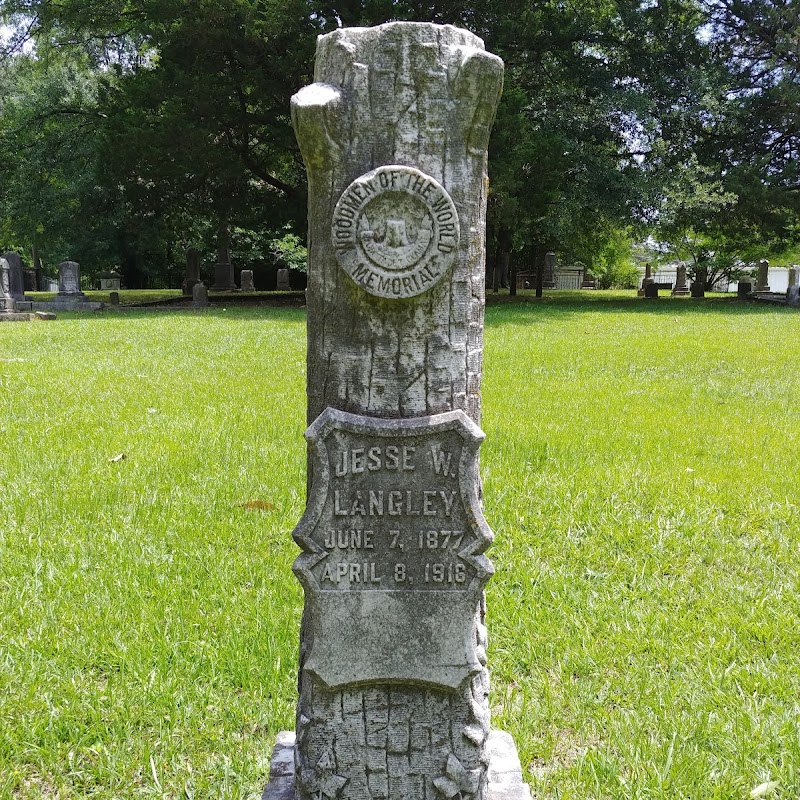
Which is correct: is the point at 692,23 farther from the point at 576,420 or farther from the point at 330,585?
the point at 330,585

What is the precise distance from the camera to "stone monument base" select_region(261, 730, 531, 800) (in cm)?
229

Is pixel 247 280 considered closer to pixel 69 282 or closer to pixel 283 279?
pixel 283 279

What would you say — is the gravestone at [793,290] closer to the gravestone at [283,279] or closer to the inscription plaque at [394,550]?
the gravestone at [283,279]

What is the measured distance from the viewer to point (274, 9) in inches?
661

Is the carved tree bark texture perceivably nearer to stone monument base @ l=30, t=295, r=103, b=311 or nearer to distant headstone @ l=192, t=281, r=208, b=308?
distant headstone @ l=192, t=281, r=208, b=308

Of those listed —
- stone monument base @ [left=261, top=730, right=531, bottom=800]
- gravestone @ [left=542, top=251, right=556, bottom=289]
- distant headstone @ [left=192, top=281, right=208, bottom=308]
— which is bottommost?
stone monument base @ [left=261, top=730, right=531, bottom=800]

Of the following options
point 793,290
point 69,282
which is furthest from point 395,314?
point 793,290

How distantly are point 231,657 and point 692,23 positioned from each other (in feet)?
80.5

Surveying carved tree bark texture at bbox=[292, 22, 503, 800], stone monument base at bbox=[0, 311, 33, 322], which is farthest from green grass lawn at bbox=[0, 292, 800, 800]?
stone monument base at bbox=[0, 311, 33, 322]

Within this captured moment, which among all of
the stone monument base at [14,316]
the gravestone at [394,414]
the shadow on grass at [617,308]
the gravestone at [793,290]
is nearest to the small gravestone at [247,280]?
the shadow on grass at [617,308]

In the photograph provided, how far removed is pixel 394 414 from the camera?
2.08m

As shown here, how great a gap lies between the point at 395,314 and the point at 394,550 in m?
0.62

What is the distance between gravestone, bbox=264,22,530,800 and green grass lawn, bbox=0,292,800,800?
0.57 m

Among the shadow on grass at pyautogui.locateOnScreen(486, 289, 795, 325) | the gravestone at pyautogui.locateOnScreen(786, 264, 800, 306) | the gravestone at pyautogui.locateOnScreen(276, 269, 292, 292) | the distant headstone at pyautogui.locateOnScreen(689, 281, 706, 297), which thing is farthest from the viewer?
the gravestone at pyautogui.locateOnScreen(276, 269, 292, 292)
